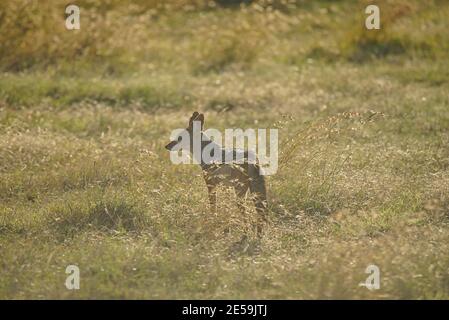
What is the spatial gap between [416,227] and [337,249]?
2.97ft

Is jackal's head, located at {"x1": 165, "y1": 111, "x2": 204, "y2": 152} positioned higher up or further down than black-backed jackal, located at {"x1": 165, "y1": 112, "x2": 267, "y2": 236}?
higher up

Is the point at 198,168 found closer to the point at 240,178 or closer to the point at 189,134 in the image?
the point at 189,134

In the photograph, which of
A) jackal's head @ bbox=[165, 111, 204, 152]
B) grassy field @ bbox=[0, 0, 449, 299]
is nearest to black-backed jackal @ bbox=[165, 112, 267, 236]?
grassy field @ bbox=[0, 0, 449, 299]

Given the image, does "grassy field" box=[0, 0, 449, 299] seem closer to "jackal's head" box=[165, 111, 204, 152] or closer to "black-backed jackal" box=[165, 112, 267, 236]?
"black-backed jackal" box=[165, 112, 267, 236]

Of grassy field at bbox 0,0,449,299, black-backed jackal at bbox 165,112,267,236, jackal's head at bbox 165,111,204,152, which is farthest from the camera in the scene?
jackal's head at bbox 165,111,204,152

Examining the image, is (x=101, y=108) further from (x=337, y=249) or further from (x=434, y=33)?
(x=434, y=33)

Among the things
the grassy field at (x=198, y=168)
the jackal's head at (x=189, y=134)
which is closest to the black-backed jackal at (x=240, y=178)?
the grassy field at (x=198, y=168)

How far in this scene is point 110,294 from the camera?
4977mm

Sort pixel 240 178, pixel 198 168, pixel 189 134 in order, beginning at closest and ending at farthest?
pixel 240 178, pixel 189 134, pixel 198 168

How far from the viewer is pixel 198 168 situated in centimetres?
732

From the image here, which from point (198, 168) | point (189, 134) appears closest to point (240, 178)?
point (189, 134)

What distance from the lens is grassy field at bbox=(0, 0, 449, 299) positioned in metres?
5.25

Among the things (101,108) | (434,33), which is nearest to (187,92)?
(101,108)
